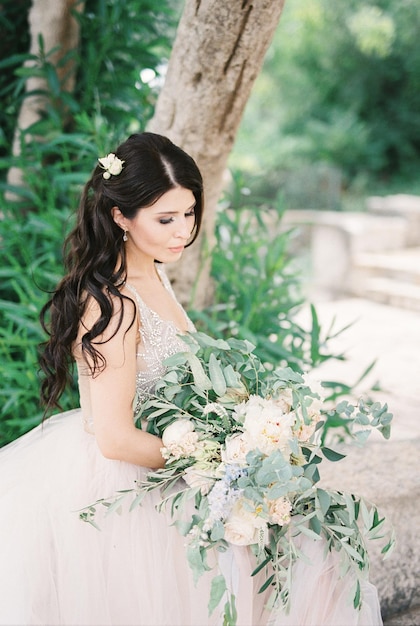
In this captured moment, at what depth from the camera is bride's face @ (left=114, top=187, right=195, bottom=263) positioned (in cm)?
162

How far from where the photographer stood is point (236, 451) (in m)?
1.38

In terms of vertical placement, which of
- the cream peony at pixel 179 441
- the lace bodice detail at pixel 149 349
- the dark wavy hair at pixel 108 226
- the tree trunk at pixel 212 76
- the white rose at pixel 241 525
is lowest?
the white rose at pixel 241 525

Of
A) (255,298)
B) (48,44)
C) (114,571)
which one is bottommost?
(114,571)

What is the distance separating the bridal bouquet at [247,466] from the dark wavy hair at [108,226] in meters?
0.24

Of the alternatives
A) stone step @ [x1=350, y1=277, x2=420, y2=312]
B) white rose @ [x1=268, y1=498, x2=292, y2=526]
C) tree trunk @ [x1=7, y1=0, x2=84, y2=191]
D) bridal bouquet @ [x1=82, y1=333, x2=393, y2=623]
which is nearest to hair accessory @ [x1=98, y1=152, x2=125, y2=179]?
bridal bouquet @ [x1=82, y1=333, x2=393, y2=623]

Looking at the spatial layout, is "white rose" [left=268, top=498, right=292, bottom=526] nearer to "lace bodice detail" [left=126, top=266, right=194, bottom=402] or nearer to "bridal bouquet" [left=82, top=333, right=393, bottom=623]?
"bridal bouquet" [left=82, top=333, right=393, bottom=623]

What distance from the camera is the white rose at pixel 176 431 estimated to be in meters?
1.46

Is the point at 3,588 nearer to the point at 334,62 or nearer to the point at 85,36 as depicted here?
the point at 85,36

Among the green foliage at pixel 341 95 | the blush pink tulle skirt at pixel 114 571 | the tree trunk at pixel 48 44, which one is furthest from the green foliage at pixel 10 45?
the green foliage at pixel 341 95

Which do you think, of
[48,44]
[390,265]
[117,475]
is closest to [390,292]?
[390,265]

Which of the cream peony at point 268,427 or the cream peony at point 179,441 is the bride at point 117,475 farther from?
the cream peony at point 268,427

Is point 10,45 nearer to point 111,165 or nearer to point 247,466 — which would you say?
point 111,165

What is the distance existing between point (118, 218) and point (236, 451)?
25.9 inches

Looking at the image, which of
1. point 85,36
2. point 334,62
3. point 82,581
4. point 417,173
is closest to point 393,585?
point 82,581
